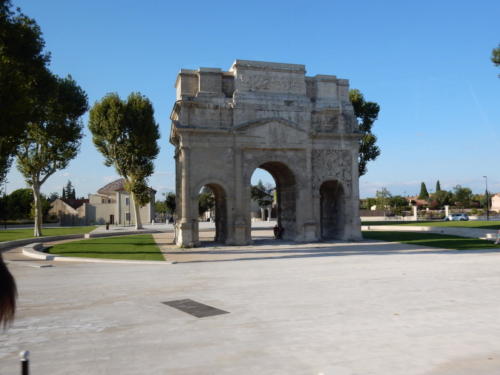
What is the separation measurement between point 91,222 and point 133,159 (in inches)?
1490

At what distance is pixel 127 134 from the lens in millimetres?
39125

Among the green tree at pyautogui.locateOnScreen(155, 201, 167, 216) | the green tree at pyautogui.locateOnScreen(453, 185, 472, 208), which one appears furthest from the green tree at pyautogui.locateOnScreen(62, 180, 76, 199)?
the green tree at pyautogui.locateOnScreen(453, 185, 472, 208)

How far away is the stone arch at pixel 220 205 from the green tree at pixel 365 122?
20783 mm

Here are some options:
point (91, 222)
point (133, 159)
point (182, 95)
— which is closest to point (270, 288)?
point (182, 95)

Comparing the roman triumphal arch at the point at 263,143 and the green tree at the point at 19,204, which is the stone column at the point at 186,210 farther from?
the green tree at the point at 19,204

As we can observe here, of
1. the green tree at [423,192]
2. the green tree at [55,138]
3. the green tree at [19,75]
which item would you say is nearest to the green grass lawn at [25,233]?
the green tree at [55,138]

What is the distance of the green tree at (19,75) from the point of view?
17.1m

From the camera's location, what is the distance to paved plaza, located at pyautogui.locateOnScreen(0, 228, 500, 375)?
498cm

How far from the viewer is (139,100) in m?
39.6

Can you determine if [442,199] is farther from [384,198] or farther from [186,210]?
[186,210]

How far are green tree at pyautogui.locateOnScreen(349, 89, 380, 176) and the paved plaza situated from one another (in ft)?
102

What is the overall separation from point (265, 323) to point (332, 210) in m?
21.5

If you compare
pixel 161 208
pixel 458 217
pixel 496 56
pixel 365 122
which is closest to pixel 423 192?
pixel 458 217

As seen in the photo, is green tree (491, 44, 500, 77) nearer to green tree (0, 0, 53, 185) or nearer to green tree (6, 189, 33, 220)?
green tree (0, 0, 53, 185)
